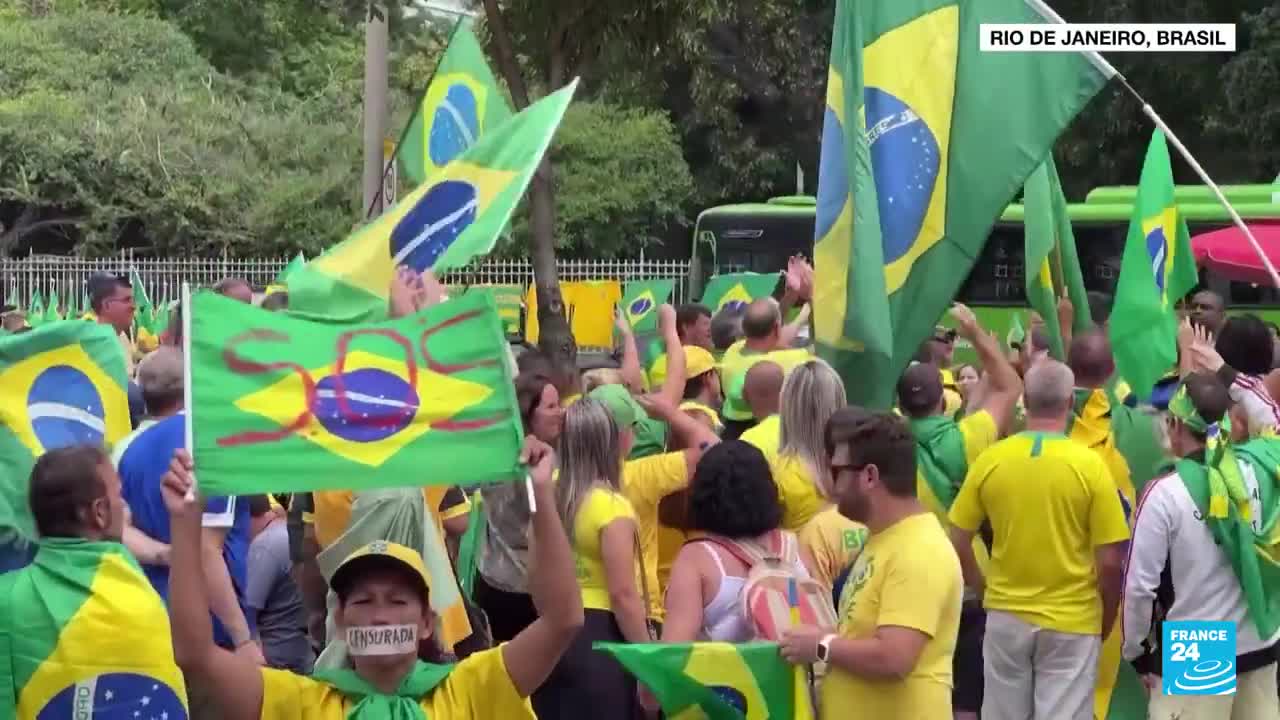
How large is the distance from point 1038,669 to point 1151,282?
8.65 feet

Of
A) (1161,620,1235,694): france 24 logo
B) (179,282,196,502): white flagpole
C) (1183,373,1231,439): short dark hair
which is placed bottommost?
(1161,620,1235,694): france 24 logo

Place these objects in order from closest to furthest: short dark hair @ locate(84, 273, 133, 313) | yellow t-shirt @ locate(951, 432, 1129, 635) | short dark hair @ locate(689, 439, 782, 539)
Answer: short dark hair @ locate(689, 439, 782, 539)
yellow t-shirt @ locate(951, 432, 1129, 635)
short dark hair @ locate(84, 273, 133, 313)

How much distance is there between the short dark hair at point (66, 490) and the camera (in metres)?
4.15

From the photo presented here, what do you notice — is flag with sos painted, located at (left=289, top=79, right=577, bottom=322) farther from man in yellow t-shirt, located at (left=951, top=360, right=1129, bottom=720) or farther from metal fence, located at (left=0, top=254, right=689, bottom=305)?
metal fence, located at (left=0, top=254, right=689, bottom=305)

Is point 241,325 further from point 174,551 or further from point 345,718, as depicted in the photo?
point 345,718

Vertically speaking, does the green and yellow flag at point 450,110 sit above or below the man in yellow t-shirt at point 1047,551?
above

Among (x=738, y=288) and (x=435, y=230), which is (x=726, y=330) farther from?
(x=435, y=230)

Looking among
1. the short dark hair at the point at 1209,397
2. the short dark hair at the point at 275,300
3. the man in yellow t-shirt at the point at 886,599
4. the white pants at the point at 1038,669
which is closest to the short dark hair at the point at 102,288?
the short dark hair at the point at 275,300

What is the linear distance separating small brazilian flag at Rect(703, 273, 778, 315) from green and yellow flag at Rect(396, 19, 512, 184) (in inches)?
163

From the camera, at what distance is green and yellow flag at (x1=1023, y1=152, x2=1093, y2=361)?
8562 mm

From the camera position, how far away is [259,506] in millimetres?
6539

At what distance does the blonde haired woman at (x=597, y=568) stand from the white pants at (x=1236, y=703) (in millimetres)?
2084

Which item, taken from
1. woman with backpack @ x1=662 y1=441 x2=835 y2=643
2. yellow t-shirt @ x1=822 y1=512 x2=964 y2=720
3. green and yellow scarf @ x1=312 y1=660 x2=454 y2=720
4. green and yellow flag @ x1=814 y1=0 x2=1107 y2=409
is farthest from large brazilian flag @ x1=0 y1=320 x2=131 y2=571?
green and yellow flag @ x1=814 y1=0 x2=1107 y2=409

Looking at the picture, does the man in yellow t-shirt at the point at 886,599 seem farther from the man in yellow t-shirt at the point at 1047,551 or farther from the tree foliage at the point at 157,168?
the tree foliage at the point at 157,168
